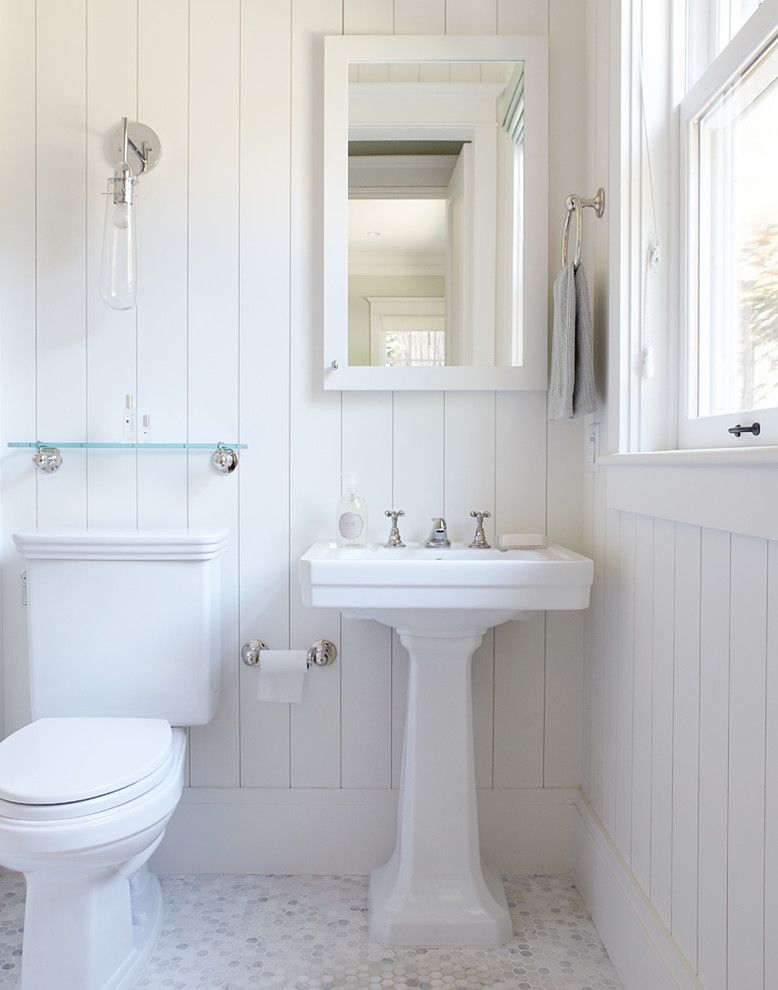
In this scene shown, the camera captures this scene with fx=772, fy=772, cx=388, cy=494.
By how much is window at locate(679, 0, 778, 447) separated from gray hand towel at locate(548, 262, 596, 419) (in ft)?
0.79

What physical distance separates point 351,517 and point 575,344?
25.6 inches

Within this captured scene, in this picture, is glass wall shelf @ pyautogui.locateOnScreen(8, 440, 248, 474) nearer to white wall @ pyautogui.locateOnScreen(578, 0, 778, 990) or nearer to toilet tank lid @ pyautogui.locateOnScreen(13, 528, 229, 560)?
toilet tank lid @ pyautogui.locateOnScreen(13, 528, 229, 560)

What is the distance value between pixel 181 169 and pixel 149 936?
176cm

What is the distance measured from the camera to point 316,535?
6.38ft

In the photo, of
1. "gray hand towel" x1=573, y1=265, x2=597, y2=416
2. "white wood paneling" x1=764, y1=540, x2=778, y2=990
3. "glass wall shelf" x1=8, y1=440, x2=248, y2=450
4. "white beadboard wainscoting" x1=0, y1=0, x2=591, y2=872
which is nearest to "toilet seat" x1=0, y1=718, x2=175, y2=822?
"white beadboard wainscoting" x1=0, y1=0, x2=591, y2=872

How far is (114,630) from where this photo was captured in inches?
69.5

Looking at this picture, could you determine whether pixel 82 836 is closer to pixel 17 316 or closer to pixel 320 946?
pixel 320 946

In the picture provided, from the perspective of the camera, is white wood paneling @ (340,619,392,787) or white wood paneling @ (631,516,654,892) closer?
white wood paneling @ (631,516,654,892)

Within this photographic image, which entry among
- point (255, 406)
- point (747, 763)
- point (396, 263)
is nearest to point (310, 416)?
point (255, 406)

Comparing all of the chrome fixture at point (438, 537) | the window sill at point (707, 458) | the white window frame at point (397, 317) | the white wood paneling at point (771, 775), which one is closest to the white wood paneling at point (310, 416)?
the white window frame at point (397, 317)

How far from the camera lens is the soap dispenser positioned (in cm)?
185

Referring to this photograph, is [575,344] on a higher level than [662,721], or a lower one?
higher

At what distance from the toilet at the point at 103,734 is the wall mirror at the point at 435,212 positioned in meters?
0.66

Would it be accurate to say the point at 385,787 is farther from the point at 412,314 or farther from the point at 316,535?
the point at 412,314
